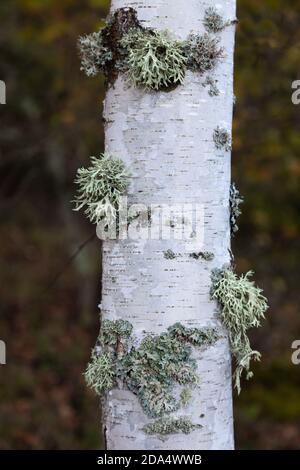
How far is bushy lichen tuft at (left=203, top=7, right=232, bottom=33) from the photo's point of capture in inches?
79.7

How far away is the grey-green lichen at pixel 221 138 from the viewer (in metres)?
2.04

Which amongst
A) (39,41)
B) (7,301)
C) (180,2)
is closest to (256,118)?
(39,41)

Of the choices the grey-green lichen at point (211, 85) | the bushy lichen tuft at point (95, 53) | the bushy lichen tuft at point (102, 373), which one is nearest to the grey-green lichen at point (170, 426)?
the bushy lichen tuft at point (102, 373)

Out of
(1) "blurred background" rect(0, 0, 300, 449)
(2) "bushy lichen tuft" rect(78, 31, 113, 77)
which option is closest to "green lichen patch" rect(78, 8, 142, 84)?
(2) "bushy lichen tuft" rect(78, 31, 113, 77)

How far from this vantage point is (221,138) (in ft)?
6.72

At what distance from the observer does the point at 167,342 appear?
6.45 ft

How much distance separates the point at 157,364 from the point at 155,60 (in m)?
0.96

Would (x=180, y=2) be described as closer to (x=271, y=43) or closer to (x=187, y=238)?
(x=187, y=238)

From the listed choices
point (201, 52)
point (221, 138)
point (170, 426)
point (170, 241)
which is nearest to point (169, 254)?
point (170, 241)

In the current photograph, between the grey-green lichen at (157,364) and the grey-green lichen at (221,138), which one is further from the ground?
the grey-green lichen at (221,138)

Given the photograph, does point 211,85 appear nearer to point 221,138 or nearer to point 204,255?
point 221,138

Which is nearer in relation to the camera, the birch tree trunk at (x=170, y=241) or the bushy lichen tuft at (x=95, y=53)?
the birch tree trunk at (x=170, y=241)

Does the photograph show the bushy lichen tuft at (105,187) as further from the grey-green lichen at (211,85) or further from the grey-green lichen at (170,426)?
the grey-green lichen at (170,426)

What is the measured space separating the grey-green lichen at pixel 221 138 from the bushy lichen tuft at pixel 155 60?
0.21 m
